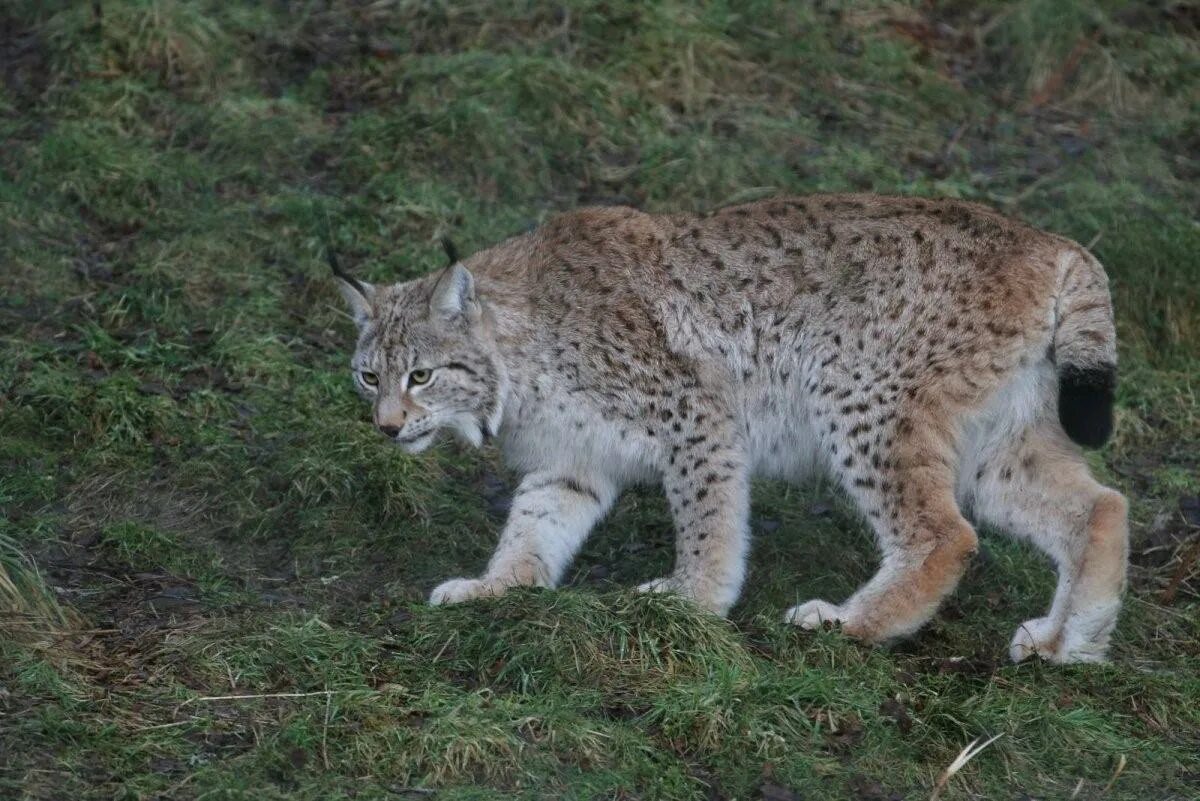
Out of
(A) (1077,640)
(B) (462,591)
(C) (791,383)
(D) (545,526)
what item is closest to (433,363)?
(D) (545,526)

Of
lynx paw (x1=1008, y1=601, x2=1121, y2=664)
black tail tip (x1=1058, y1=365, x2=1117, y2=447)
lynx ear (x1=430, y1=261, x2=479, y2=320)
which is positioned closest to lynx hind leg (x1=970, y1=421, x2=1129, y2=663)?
lynx paw (x1=1008, y1=601, x2=1121, y2=664)

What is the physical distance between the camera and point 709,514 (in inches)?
241

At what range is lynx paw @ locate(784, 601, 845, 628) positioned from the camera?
18.9 feet

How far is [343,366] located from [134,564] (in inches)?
72.5

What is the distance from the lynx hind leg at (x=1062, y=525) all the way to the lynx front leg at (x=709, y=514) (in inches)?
34.6

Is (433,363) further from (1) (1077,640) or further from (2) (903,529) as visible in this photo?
(1) (1077,640)

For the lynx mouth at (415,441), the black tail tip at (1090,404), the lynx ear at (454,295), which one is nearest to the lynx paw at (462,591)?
the lynx mouth at (415,441)

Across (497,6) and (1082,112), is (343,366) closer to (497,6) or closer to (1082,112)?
(497,6)

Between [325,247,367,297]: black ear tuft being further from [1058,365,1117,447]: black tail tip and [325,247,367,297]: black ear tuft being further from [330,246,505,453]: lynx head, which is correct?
[1058,365,1117,447]: black tail tip

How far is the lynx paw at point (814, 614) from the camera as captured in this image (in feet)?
18.9

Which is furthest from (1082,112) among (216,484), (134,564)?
(134,564)

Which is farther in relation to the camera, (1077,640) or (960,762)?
(1077,640)

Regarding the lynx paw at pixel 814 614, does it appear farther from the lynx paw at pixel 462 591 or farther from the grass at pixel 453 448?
the lynx paw at pixel 462 591

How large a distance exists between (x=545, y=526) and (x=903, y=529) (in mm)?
1352
